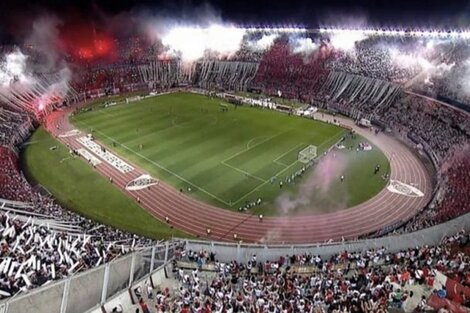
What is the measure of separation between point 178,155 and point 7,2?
182 feet

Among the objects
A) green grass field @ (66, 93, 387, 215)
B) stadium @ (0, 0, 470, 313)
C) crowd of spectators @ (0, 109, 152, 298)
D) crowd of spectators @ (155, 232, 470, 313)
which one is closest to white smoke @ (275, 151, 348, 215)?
stadium @ (0, 0, 470, 313)

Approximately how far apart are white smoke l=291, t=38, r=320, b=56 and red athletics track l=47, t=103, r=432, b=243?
41198 mm

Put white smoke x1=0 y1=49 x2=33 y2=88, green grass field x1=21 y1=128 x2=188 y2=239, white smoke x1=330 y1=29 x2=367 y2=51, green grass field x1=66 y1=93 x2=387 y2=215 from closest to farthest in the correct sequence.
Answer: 1. green grass field x1=21 y1=128 x2=188 y2=239
2. green grass field x1=66 y1=93 x2=387 y2=215
3. white smoke x1=0 y1=49 x2=33 y2=88
4. white smoke x1=330 y1=29 x2=367 y2=51

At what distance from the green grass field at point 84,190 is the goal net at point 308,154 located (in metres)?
17.4

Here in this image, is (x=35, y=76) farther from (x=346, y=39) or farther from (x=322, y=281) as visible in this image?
(x=322, y=281)

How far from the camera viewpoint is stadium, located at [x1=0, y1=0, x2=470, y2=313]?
1847 centimetres

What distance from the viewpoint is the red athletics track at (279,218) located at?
31.9 meters

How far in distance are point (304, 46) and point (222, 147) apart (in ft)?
125

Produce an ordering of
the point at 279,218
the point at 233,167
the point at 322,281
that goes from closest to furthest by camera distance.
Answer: the point at 322,281
the point at 279,218
the point at 233,167

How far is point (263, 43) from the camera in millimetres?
82625

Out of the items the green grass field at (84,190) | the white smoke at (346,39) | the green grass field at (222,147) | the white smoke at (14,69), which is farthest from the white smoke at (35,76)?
the white smoke at (346,39)

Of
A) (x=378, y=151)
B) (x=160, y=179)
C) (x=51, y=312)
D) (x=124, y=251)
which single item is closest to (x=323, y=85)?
(x=378, y=151)

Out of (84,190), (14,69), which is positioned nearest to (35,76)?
(14,69)

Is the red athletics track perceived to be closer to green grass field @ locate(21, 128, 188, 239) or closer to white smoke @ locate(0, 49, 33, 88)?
green grass field @ locate(21, 128, 188, 239)
